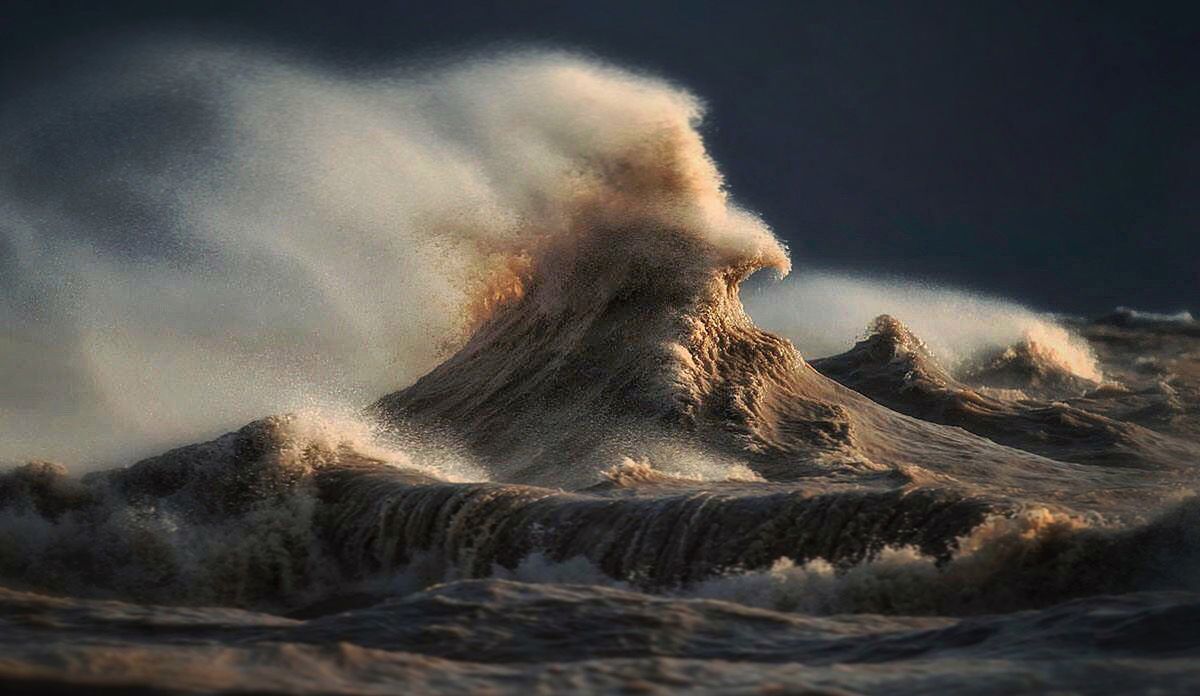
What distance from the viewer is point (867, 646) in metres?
4.57

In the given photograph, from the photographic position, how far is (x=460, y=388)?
14.2 m

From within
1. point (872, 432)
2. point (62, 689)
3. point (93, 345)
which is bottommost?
point (62, 689)

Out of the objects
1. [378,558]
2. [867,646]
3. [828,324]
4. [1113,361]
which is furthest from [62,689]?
[1113,361]

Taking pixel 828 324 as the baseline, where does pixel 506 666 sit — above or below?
below

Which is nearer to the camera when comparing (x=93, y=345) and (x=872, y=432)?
(x=872, y=432)

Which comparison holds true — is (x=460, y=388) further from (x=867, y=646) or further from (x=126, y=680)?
(x=126, y=680)

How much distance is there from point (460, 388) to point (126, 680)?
10846 millimetres

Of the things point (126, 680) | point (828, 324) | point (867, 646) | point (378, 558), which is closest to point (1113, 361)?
point (828, 324)

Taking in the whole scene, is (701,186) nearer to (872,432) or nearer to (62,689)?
(872,432)

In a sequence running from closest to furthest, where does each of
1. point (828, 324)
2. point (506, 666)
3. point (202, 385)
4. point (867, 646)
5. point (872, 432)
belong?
1. point (506, 666)
2. point (867, 646)
3. point (872, 432)
4. point (202, 385)
5. point (828, 324)

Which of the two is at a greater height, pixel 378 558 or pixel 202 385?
pixel 202 385

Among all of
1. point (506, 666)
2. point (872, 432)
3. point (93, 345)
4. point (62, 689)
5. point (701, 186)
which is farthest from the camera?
point (93, 345)

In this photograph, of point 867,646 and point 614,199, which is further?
point 614,199

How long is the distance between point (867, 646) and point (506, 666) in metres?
1.28
